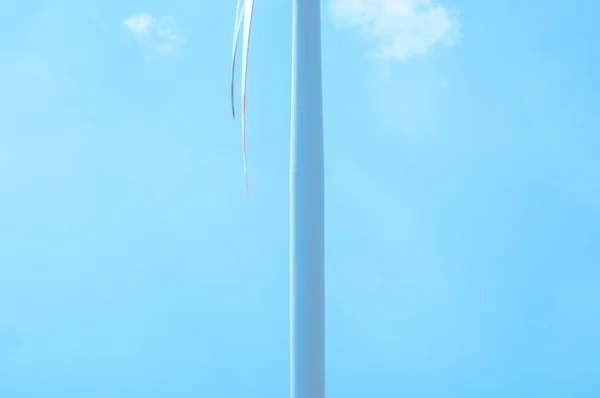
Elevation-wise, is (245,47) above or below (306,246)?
above

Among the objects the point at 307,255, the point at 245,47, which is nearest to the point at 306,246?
the point at 307,255

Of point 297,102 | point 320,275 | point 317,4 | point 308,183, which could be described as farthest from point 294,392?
point 317,4

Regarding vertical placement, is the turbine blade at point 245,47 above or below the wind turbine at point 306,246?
above

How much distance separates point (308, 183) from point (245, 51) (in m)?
2.28

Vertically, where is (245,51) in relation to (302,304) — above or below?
above

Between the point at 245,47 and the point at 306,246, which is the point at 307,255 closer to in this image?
the point at 306,246

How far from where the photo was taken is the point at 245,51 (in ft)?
46.9

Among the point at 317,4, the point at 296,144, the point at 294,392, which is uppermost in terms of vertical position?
the point at 317,4

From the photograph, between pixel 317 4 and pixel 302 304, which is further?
pixel 317 4

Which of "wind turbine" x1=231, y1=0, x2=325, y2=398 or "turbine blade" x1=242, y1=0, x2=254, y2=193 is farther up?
"turbine blade" x1=242, y1=0, x2=254, y2=193

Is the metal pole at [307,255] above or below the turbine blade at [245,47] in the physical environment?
below

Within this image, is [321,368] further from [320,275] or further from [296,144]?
[296,144]

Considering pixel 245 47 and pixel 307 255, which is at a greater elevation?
pixel 245 47

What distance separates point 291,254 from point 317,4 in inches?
158
